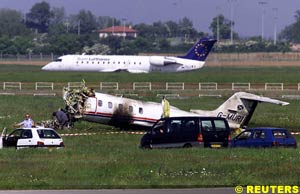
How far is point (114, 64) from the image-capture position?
128 meters

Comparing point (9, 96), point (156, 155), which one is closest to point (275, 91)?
point (9, 96)

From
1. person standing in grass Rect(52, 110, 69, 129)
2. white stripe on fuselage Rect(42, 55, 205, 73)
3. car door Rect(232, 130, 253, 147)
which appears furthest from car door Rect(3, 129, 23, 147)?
white stripe on fuselage Rect(42, 55, 205, 73)

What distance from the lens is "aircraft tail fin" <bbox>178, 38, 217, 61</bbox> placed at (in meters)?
125

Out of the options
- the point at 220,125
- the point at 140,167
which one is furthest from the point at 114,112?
the point at 140,167

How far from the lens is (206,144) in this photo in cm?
3700

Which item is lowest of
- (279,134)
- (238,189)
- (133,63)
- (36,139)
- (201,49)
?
(238,189)

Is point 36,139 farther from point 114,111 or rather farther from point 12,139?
point 114,111

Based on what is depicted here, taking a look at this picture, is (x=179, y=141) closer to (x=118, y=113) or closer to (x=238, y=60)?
(x=118, y=113)

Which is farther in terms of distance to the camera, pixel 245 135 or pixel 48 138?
pixel 245 135

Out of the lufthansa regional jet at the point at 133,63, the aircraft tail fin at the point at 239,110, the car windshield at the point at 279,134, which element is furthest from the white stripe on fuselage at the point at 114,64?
the car windshield at the point at 279,134

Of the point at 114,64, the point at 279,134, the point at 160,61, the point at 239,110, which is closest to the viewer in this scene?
the point at 279,134

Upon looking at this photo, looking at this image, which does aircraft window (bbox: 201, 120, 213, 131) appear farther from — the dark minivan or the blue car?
the blue car

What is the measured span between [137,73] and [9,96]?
48078 millimetres

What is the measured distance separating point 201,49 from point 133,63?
9.35 m
